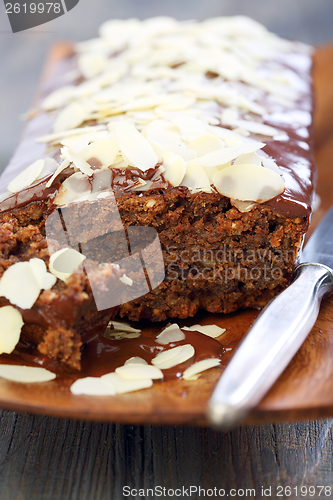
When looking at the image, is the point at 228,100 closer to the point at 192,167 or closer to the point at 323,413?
the point at 192,167

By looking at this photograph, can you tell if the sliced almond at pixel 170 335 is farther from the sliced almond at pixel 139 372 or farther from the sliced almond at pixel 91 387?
the sliced almond at pixel 91 387

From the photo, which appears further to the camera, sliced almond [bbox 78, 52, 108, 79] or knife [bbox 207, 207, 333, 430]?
sliced almond [bbox 78, 52, 108, 79]

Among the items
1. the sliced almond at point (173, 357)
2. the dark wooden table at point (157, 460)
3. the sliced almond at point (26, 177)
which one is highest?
the sliced almond at point (26, 177)

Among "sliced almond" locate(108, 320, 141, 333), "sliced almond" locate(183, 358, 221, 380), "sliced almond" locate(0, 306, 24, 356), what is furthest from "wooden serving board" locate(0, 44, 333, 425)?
"sliced almond" locate(108, 320, 141, 333)

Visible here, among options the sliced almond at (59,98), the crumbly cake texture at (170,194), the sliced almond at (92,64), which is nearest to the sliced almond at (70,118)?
the crumbly cake texture at (170,194)

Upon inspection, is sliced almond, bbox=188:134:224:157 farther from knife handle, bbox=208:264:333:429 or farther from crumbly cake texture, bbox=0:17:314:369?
knife handle, bbox=208:264:333:429

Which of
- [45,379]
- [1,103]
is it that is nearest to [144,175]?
[45,379]
